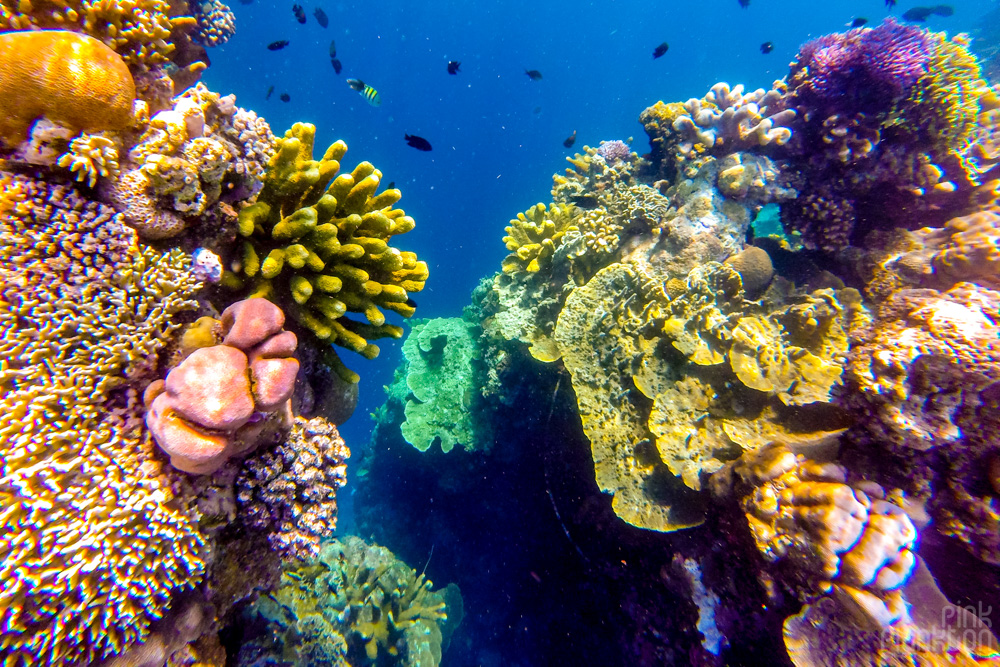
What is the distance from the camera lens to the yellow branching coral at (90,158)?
1.91 meters

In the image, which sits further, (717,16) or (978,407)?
(717,16)

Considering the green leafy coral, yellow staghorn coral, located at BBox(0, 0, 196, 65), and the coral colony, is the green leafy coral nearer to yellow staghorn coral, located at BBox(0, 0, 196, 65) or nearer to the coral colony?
the coral colony

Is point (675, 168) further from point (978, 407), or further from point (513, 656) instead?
point (513, 656)

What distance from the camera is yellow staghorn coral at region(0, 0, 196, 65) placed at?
6.91 ft

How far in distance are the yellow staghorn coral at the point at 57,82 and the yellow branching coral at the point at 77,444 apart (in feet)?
1.01

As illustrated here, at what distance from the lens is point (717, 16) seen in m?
84.5

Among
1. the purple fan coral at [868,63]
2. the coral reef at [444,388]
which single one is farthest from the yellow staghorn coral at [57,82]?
the purple fan coral at [868,63]

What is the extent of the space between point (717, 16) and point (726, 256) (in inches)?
4362

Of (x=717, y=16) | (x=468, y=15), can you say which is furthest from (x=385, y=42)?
(x=717, y=16)

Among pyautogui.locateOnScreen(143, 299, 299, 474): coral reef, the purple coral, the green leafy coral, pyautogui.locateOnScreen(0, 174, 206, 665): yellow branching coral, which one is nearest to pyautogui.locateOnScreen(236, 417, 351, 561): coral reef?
pyautogui.locateOnScreen(143, 299, 299, 474): coral reef

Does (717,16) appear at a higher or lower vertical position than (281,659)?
higher

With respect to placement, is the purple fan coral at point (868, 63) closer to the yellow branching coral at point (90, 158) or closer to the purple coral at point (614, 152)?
the purple coral at point (614, 152)

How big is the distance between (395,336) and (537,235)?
3.74 metres

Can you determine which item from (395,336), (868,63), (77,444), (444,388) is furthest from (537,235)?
(77,444)
